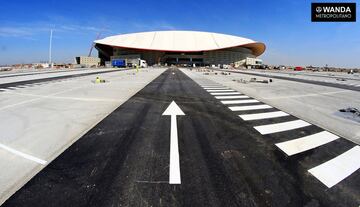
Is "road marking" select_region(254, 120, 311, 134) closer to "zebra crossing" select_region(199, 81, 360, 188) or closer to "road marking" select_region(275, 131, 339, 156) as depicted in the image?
"zebra crossing" select_region(199, 81, 360, 188)

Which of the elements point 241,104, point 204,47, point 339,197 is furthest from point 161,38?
point 339,197

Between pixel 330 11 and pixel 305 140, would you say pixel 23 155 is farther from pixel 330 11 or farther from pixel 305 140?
pixel 330 11

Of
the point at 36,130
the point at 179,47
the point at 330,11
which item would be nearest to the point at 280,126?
the point at 36,130

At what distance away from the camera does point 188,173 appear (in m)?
4.23

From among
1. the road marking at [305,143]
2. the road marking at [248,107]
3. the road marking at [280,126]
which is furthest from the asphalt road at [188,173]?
the road marking at [248,107]

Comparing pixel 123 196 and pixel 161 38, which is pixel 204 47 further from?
pixel 123 196

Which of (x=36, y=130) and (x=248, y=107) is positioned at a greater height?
(x=248, y=107)

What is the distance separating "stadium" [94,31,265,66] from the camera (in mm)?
121562

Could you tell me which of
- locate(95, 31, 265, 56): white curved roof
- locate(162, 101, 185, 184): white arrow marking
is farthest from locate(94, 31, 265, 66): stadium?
locate(162, 101, 185, 184): white arrow marking

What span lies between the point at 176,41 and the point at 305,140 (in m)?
125

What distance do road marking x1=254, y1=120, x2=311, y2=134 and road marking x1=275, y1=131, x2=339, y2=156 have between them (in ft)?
2.63

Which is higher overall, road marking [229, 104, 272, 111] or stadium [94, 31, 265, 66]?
stadium [94, 31, 265, 66]

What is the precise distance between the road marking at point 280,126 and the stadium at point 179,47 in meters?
115

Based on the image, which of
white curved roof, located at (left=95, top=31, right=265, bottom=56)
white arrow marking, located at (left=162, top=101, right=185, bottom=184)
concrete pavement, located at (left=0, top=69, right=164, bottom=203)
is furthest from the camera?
white curved roof, located at (left=95, top=31, right=265, bottom=56)
